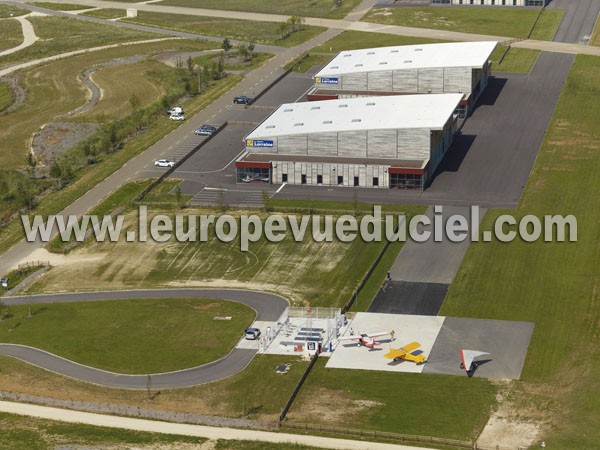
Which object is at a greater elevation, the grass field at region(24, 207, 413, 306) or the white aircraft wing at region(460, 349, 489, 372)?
the white aircraft wing at region(460, 349, 489, 372)

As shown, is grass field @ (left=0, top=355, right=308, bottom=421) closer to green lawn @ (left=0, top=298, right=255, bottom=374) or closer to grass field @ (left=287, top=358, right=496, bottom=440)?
grass field @ (left=287, top=358, right=496, bottom=440)

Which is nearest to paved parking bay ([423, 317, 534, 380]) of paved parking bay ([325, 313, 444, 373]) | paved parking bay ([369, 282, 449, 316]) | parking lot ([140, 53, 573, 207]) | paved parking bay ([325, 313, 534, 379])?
paved parking bay ([325, 313, 534, 379])

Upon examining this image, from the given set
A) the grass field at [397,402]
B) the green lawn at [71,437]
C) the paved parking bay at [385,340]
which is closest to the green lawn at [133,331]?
the paved parking bay at [385,340]

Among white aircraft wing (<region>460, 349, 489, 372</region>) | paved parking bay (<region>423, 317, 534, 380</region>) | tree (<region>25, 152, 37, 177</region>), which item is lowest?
tree (<region>25, 152, 37, 177</region>)

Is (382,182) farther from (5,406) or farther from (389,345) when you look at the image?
(5,406)

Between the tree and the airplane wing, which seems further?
the tree

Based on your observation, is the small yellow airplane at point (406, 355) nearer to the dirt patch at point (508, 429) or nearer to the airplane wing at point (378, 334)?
the airplane wing at point (378, 334)

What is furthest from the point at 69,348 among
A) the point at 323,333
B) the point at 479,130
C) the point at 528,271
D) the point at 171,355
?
the point at 479,130
